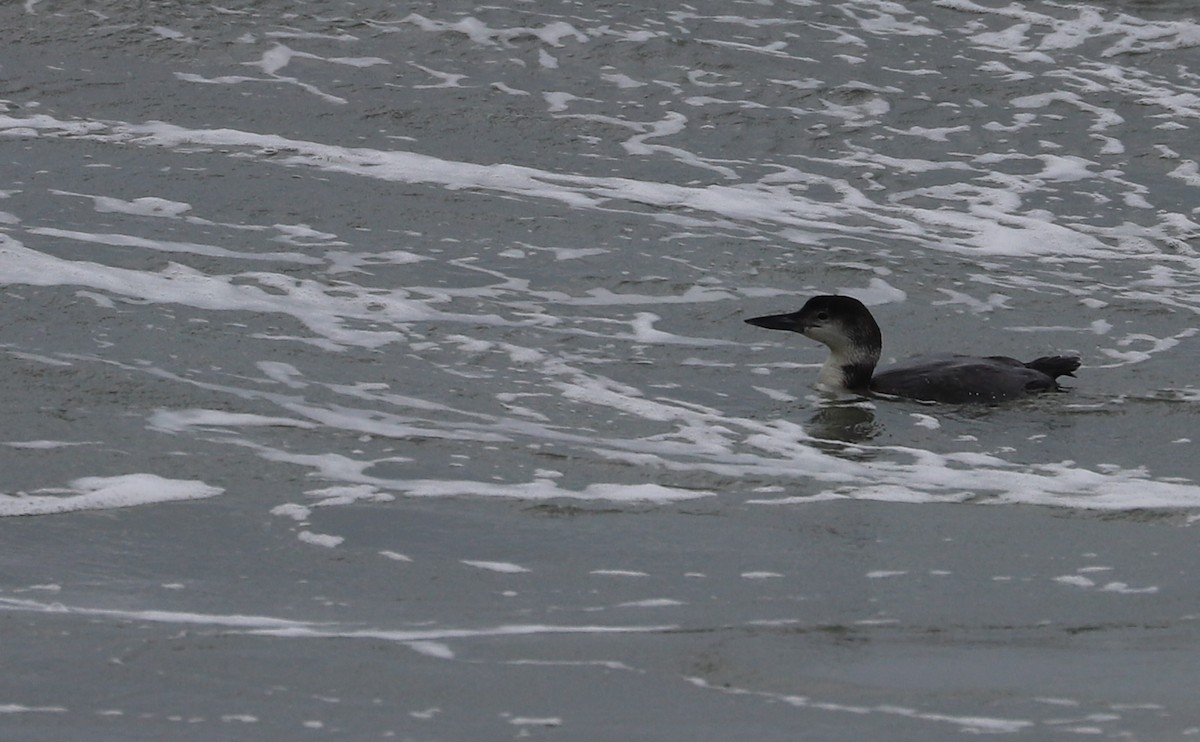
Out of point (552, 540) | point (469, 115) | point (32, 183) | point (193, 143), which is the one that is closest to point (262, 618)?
point (552, 540)

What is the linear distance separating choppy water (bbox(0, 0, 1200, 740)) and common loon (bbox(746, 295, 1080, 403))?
129 millimetres

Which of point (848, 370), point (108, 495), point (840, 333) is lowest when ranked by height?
point (108, 495)

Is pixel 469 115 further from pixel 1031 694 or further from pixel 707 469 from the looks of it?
pixel 1031 694

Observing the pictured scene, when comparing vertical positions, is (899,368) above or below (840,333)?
below

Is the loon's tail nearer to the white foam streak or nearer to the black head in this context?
the black head

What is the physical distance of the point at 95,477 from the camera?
18.7 feet

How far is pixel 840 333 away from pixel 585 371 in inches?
45.2

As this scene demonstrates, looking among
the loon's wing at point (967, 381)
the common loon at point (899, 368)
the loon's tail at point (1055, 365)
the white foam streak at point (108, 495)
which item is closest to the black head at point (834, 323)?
the common loon at point (899, 368)

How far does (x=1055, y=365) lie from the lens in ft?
25.2

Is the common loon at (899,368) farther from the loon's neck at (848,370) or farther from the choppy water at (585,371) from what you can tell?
the choppy water at (585,371)

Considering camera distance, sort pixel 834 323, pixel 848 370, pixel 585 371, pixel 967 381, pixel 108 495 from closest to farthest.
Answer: pixel 108 495, pixel 967 381, pixel 585 371, pixel 848 370, pixel 834 323

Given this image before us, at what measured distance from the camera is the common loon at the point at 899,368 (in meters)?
7.56

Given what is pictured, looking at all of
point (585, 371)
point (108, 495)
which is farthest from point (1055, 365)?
point (108, 495)

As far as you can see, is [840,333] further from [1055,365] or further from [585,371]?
[585,371]
